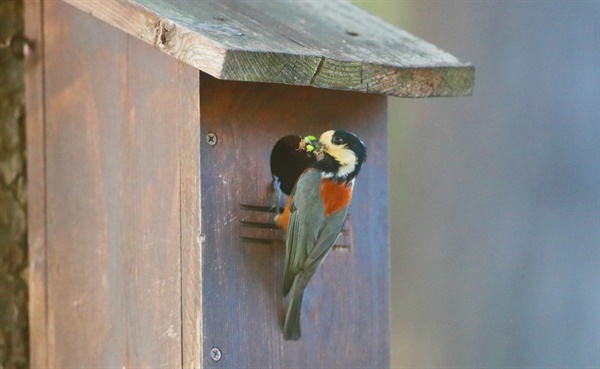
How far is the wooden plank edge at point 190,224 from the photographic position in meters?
2.70

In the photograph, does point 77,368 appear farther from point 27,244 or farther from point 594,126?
point 594,126

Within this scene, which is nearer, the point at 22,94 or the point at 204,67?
the point at 204,67

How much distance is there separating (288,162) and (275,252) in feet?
1.56

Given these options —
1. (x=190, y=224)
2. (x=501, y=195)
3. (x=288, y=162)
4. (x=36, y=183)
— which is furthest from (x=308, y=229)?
(x=501, y=195)

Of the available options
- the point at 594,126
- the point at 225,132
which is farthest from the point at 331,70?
the point at 594,126

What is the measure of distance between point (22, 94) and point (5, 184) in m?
0.31

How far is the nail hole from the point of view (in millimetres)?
3258

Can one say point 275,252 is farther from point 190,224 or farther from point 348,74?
point 348,74

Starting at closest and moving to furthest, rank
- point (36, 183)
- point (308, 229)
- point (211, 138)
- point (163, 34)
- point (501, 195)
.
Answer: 1. point (163, 34)
2. point (211, 138)
3. point (308, 229)
4. point (36, 183)
5. point (501, 195)

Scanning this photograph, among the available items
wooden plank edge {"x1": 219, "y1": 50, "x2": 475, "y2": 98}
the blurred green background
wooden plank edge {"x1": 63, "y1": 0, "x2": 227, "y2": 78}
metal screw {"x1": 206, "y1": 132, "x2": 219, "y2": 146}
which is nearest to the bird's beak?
wooden plank edge {"x1": 219, "y1": 50, "x2": 475, "y2": 98}

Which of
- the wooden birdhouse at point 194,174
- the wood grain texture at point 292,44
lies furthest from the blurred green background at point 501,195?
the wooden birdhouse at point 194,174

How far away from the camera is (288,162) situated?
11.1 ft

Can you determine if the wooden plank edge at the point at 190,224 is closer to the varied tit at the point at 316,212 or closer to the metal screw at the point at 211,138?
the metal screw at the point at 211,138

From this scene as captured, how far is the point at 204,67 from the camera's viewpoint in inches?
100
